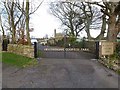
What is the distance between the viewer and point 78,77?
1227 centimetres

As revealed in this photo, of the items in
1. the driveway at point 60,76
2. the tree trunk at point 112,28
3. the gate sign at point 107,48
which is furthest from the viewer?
the tree trunk at point 112,28

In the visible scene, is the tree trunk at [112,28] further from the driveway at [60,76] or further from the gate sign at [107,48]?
the driveway at [60,76]

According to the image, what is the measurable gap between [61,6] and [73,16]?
2.88m

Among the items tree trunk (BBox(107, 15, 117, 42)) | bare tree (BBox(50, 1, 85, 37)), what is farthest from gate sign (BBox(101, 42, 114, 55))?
bare tree (BBox(50, 1, 85, 37))

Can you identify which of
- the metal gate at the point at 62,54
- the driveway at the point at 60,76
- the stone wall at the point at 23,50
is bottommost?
the driveway at the point at 60,76

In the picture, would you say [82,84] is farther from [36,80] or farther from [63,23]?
[63,23]

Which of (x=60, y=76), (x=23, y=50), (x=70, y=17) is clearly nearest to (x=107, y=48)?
(x=23, y=50)

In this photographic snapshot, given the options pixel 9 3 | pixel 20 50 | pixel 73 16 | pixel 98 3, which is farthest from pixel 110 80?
pixel 73 16

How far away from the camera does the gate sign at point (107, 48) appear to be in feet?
59.8

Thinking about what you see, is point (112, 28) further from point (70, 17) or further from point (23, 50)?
point (70, 17)

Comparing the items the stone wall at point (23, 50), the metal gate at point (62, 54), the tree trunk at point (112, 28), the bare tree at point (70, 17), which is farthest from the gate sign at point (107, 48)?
the bare tree at point (70, 17)

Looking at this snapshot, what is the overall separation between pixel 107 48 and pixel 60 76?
22.9 ft

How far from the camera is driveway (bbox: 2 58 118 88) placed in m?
10.8

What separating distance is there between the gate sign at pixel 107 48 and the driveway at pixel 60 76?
2.47 metres
